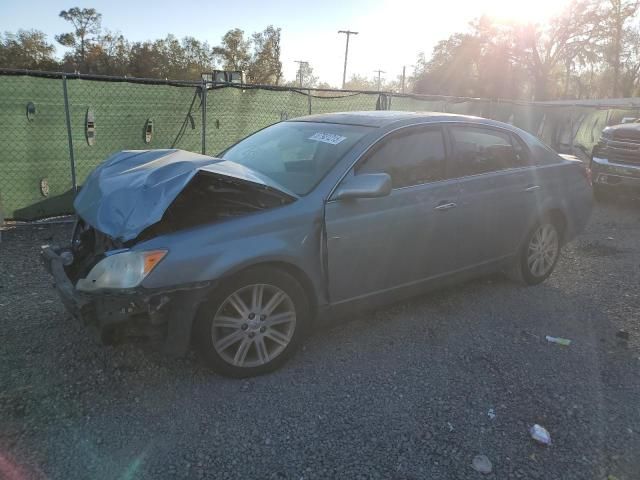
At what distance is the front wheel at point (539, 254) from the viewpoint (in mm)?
4832

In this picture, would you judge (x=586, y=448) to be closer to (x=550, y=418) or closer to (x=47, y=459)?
(x=550, y=418)

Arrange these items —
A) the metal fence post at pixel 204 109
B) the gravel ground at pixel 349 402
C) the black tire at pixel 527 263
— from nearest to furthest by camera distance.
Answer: the gravel ground at pixel 349 402 → the black tire at pixel 527 263 → the metal fence post at pixel 204 109

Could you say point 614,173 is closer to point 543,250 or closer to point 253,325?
point 543,250

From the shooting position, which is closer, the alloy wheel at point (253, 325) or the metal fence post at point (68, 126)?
the alloy wheel at point (253, 325)

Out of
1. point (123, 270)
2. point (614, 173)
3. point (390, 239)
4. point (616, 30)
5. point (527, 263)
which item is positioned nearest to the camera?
point (123, 270)

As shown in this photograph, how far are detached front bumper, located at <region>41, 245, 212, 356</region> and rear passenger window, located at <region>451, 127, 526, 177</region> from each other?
8.03 ft

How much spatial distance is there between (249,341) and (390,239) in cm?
124

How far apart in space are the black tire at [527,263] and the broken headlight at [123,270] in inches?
135

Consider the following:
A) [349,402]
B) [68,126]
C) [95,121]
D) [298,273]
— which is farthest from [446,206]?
[95,121]

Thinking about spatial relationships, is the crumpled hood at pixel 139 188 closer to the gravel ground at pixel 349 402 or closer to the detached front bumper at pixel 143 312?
the detached front bumper at pixel 143 312

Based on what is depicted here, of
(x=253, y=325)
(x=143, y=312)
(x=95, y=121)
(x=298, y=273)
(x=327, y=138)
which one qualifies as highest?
(x=327, y=138)

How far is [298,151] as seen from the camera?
3.89 metres

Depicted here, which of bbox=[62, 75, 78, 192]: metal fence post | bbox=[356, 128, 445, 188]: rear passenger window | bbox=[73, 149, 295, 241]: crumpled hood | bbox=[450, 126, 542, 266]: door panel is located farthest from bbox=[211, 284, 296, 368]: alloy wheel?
bbox=[62, 75, 78, 192]: metal fence post


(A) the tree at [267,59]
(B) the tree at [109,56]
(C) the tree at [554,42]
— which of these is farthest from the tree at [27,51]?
(C) the tree at [554,42]
